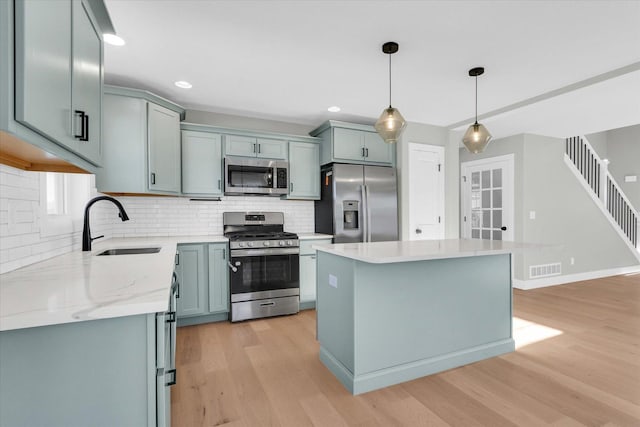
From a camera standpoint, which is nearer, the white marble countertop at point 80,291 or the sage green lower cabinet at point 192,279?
the white marble countertop at point 80,291

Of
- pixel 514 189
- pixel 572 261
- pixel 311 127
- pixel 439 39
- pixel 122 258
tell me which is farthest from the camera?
Answer: pixel 572 261

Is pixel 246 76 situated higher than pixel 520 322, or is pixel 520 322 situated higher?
pixel 246 76

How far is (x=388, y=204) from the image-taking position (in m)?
4.22

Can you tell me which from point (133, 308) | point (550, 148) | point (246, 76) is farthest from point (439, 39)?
point (550, 148)

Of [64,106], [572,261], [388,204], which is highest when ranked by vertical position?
[64,106]

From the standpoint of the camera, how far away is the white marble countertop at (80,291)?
88 cm

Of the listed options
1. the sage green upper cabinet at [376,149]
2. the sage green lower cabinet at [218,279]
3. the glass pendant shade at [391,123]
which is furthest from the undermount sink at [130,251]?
the sage green upper cabinet at [376,149]

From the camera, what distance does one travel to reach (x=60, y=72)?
44.7 inches

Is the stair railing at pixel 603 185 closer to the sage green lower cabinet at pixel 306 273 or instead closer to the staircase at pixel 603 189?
the staircase at pixel 603 189

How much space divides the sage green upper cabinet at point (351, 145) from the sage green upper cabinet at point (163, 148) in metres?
1.80

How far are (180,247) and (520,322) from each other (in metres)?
3.79

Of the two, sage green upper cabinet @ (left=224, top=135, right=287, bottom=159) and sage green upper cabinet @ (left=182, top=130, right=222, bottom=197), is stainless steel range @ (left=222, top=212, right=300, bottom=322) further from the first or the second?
sage green upper cabinet @ (left=224, top=135, right=287, bottom=159)

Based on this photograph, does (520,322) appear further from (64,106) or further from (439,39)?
(64,106)

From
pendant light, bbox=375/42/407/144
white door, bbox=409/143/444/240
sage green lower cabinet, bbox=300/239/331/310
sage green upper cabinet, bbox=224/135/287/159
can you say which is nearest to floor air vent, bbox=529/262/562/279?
white door, bbox=409/143/444/240
